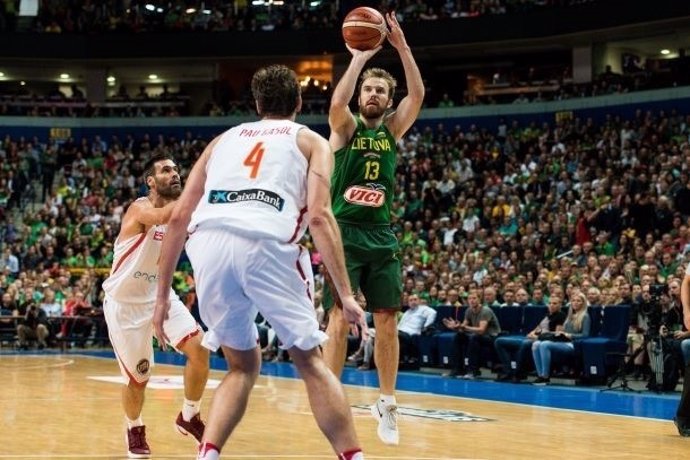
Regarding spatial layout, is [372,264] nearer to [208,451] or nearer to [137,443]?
[137,443]

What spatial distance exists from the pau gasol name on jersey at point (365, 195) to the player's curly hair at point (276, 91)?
96.1 inches

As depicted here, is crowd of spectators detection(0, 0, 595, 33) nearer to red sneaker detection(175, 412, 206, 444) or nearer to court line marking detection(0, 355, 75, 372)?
court line marking detection(0, 355, 75, 372)

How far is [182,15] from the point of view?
3997cm

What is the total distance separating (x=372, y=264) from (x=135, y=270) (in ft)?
6.20

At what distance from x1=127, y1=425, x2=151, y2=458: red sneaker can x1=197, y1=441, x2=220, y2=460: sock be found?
299cm

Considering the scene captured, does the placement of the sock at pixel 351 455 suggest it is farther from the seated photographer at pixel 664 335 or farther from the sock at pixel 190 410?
the seated photographer at pixel 664 335

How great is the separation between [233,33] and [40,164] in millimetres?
7892

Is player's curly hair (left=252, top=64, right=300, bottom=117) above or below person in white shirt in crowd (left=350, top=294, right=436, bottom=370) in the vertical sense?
above

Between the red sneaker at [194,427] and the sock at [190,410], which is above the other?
the sock at [190,410]

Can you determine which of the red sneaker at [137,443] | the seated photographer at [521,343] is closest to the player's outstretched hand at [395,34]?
the red sneaker at [137,443]

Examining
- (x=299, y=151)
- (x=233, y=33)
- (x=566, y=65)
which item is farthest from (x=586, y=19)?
(x=299, y=151)

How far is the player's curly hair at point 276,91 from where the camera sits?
582 centimetres

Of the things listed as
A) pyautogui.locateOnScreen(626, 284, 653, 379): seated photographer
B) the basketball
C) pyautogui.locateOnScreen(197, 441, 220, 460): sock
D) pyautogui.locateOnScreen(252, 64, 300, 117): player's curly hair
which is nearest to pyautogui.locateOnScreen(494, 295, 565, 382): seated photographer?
pyautogui.locateOnScreen(626, 284, 653, 379): seated photographer

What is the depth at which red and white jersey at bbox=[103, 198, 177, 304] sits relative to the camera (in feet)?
29.1
